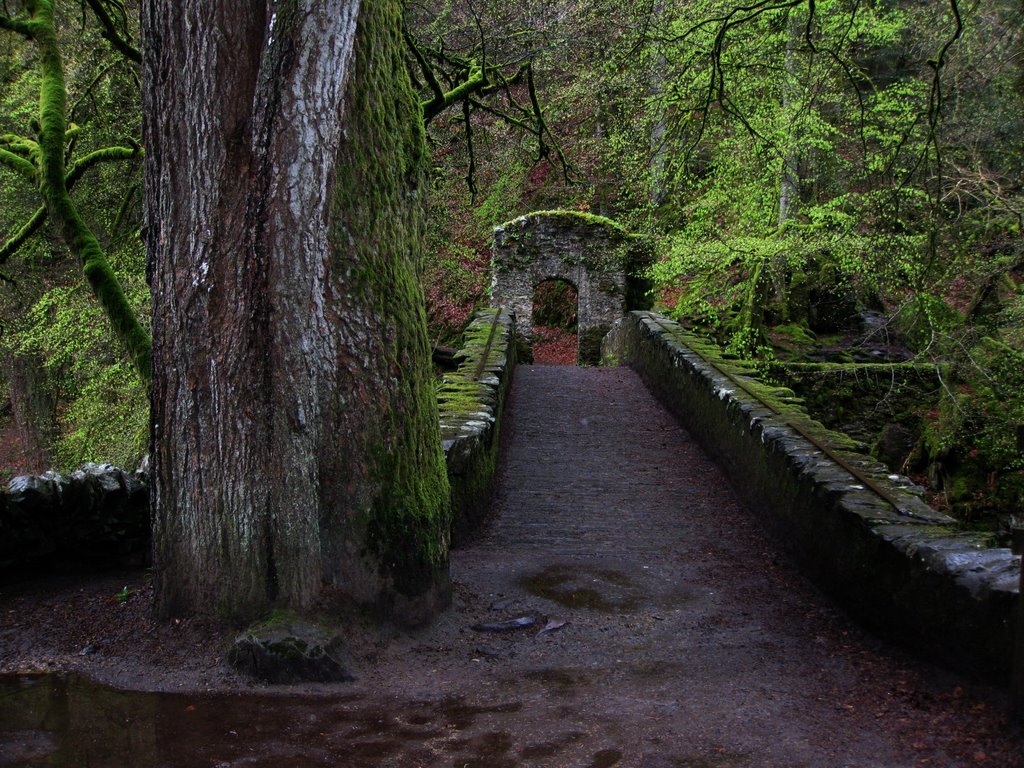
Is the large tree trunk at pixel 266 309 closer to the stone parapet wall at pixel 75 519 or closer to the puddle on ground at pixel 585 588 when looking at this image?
the stone parapet wall at pixel 75 519

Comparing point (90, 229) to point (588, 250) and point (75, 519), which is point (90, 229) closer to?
point (75, 519)

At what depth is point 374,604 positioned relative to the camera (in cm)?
439

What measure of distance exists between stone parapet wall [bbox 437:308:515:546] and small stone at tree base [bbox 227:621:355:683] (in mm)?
2126

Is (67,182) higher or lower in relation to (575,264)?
higher

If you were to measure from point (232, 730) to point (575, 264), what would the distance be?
15705mm

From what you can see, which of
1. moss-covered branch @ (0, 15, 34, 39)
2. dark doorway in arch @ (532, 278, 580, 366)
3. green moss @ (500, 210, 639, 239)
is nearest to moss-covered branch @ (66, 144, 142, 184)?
moss-covered branch @ (0, 15, 34, 39)

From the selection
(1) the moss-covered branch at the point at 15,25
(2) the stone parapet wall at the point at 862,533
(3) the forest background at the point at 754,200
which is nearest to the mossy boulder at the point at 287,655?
(2) the stone parapet wall at the point at 862,533

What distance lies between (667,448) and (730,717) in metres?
6.26

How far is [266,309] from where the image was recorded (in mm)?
4113

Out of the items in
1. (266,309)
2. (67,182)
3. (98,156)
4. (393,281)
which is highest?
(98,156)

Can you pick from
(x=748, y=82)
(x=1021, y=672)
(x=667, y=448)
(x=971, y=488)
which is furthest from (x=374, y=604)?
(x=971, y=488)

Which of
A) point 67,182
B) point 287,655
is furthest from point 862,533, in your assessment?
point 67,182

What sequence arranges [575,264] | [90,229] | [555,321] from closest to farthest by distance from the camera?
[90,229]
[575,264]
[555,321]

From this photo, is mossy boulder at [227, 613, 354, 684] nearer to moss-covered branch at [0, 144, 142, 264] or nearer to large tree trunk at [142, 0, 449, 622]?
large tree trunk at [142, 0, 449, 622]
